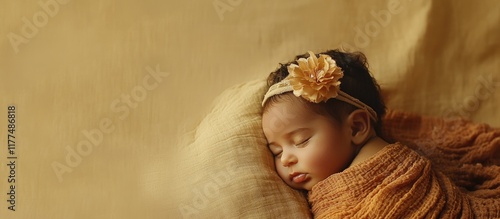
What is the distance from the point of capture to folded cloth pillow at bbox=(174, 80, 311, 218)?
4.31 ft

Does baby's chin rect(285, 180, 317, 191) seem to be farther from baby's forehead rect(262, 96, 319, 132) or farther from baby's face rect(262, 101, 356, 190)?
baby's forehead rect(262, 96, 319, 132)

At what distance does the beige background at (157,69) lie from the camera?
4.75ft

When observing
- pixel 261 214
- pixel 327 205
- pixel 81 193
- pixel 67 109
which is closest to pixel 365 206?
pixel 327 205

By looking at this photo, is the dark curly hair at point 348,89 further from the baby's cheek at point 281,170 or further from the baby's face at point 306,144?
the baby's cheek at point 281,170

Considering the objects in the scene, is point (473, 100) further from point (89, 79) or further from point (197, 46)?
point (89, 79)

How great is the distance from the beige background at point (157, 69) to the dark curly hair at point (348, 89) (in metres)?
0.25

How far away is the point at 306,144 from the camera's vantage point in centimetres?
138

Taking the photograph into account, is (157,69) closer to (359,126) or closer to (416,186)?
(359,126)

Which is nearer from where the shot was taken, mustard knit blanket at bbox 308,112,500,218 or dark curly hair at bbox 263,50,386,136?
mustard knit blanket at bbox 308,112,500,218

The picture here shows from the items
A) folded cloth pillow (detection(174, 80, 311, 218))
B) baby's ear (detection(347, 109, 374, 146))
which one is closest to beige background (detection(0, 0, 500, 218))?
folded cloth pillow (detection(174, 80, 311, 218))

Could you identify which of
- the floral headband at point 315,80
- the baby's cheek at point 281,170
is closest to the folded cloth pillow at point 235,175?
the baby's cheek at point 281,170

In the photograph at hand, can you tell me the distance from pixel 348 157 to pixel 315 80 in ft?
0.69

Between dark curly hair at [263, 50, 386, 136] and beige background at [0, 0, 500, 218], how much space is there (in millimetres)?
251

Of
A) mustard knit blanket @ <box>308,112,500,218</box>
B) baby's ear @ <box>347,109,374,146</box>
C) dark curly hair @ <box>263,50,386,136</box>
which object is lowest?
mustard knit blanket @ <box>308,112,500,218</box>
